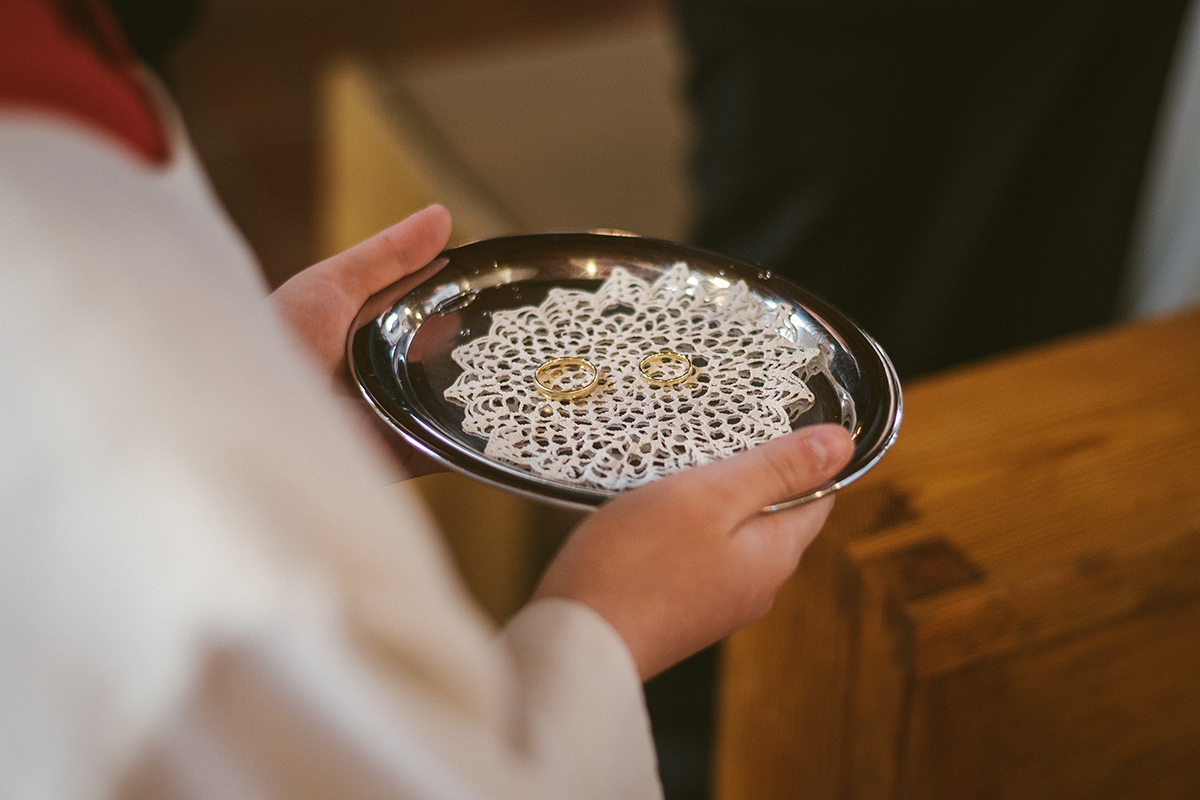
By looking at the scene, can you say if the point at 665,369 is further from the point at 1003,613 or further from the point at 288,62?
the point at 288,62

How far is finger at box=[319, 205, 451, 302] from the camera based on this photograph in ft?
1.87

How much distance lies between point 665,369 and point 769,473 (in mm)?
124

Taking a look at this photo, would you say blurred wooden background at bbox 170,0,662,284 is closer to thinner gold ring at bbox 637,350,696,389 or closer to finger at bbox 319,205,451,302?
finger at bbox 319,205,451,302

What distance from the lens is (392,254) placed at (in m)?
0.58

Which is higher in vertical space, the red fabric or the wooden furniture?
the red fabric

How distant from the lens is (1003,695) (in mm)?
652

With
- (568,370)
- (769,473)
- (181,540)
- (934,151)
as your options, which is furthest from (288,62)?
(181,540)

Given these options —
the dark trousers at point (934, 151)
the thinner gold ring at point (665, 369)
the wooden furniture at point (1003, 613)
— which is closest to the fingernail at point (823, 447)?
the thinner gold ring at point (665, 369)

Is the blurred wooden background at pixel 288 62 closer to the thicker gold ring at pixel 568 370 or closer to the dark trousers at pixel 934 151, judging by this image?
the dark trousers at pixel 934 151

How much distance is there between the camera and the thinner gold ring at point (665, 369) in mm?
518

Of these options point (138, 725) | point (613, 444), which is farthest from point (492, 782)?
point (613, 444)

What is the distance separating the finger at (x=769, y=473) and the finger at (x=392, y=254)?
0.24 meters

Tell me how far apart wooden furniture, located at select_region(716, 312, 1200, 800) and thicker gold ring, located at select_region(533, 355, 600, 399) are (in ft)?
0.77

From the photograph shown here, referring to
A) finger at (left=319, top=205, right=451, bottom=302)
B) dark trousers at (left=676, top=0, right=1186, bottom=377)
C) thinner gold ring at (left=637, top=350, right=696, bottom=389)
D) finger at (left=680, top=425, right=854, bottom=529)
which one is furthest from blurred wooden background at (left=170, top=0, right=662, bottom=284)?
finger at (left=680, top=425, right=854, bottom=529)
